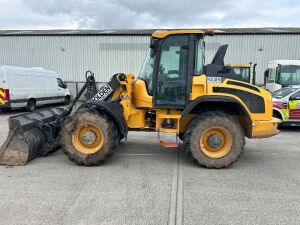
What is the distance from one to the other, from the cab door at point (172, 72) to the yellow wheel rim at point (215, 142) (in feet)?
2.51

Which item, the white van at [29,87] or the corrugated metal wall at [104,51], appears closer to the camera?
the white van at [29,87]

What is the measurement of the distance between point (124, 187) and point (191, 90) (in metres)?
2.26

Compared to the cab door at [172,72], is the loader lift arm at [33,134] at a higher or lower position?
lower

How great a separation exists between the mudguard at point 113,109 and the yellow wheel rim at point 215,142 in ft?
5.08


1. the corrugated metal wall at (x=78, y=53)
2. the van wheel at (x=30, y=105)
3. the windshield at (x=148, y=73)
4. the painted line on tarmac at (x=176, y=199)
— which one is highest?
the corrugated metal wall at (x=78, y=53)

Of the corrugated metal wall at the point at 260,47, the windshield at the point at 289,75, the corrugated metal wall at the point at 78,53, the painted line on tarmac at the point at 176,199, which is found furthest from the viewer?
the corrugated metal wall at the point at 78,53

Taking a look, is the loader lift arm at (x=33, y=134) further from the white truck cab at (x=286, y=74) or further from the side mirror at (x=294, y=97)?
the white truck cab at (x=286, y=74)

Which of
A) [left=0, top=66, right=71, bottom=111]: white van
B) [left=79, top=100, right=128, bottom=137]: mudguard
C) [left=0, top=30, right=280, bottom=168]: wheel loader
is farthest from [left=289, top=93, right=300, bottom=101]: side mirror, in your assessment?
[left=0, top=66, right=71, bottom=111]: white van

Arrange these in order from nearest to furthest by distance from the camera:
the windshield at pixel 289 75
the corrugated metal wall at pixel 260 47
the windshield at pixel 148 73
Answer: the windshield at pixel 148 73 → the windshield at pixel 289 75 → the corrugated metal wall at pixel 260 47

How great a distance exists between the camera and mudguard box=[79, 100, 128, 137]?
18.7 feet

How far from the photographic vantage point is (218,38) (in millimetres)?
21125

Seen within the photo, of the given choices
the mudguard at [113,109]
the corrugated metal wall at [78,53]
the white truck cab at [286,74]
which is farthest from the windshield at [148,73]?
the corrugated metal wall at [78,53]

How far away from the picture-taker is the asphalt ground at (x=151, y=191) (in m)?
3.79

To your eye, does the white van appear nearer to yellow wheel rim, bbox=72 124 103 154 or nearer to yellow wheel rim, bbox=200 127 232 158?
yellow wheel rim, bbox=72 124 103 154
